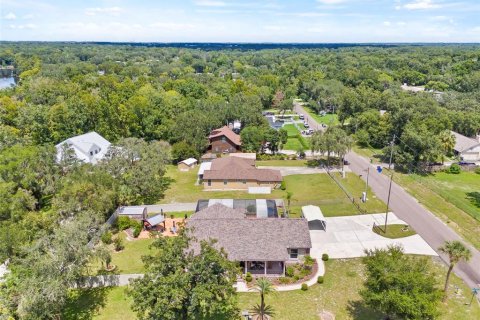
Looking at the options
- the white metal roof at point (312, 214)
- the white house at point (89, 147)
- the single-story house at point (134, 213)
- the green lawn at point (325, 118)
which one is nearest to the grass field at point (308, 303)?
the white metal roof at point (312, 214)

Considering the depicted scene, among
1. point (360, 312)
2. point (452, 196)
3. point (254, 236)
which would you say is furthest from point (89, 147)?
point (452, 196)

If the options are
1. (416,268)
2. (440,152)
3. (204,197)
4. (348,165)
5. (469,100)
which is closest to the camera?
(416,268)

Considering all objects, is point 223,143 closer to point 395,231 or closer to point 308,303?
point 395,231

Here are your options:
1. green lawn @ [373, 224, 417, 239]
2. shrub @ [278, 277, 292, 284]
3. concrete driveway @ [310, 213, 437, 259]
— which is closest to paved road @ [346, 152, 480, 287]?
green lawn @ [373, 224, 417, 239]

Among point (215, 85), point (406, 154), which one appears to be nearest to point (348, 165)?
point (406, 154)

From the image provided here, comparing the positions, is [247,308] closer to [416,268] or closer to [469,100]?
[416,268]

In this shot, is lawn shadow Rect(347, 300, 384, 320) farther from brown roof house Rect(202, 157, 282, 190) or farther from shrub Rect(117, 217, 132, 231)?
brown roof house Rect(202, 157, 282, 190)
